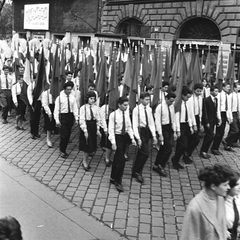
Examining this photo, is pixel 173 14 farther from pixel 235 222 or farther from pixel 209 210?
pixel 209 210

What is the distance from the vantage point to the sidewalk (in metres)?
4.75

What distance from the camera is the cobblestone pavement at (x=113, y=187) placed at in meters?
5.18

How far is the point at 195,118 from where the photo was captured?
8.25 meters

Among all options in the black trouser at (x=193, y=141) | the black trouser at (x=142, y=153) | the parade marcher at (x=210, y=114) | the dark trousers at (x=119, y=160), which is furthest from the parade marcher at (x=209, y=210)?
the parade marcher at (x=210, y=114)

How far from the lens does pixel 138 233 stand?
4879 mm

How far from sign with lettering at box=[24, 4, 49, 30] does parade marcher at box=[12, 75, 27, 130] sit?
16953 millimetres

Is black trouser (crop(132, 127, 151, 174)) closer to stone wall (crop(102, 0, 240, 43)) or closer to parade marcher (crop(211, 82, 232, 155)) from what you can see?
parade marcher (crop(211, 82, 232, 155))

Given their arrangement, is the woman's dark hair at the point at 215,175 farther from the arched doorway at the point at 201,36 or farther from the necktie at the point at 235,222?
the arched doorway at the point at 201,36

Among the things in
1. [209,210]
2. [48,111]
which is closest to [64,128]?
[48,111]

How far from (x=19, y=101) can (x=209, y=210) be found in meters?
8.27

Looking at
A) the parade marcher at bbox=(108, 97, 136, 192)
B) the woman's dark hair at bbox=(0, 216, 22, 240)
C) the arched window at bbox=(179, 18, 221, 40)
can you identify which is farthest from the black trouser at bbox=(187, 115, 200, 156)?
the arched window at bbox=(179, 18, 221, 40)

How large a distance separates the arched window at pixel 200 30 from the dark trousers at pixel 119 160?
41.4 feet

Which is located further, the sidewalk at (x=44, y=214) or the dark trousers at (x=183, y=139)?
the dark trousers at (x=183, y=139)

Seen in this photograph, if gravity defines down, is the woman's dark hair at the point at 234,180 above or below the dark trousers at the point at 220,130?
above
